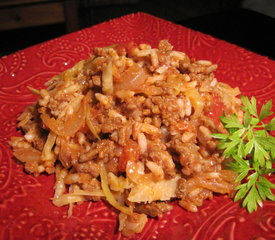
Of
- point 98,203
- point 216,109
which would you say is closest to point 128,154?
point 98,203

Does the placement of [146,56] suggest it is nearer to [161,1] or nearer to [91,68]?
[91,68]

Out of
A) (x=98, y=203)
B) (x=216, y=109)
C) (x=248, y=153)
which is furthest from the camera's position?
(x=216, y=109)

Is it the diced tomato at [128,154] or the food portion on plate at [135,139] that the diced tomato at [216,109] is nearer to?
the food portion on plate at [135,139]

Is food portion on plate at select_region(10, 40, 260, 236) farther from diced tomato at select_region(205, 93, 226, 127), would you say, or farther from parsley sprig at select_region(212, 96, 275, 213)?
parsley sprig at select_region(212, 96, 275, 213)

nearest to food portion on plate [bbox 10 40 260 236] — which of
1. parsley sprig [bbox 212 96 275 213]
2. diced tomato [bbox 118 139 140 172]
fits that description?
diced tomato [bbox 118 139 140 172]

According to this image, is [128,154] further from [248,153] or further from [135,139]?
[248,153]

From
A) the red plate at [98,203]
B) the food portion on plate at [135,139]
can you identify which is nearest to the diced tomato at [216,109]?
the food portion on plate at [135,139]
